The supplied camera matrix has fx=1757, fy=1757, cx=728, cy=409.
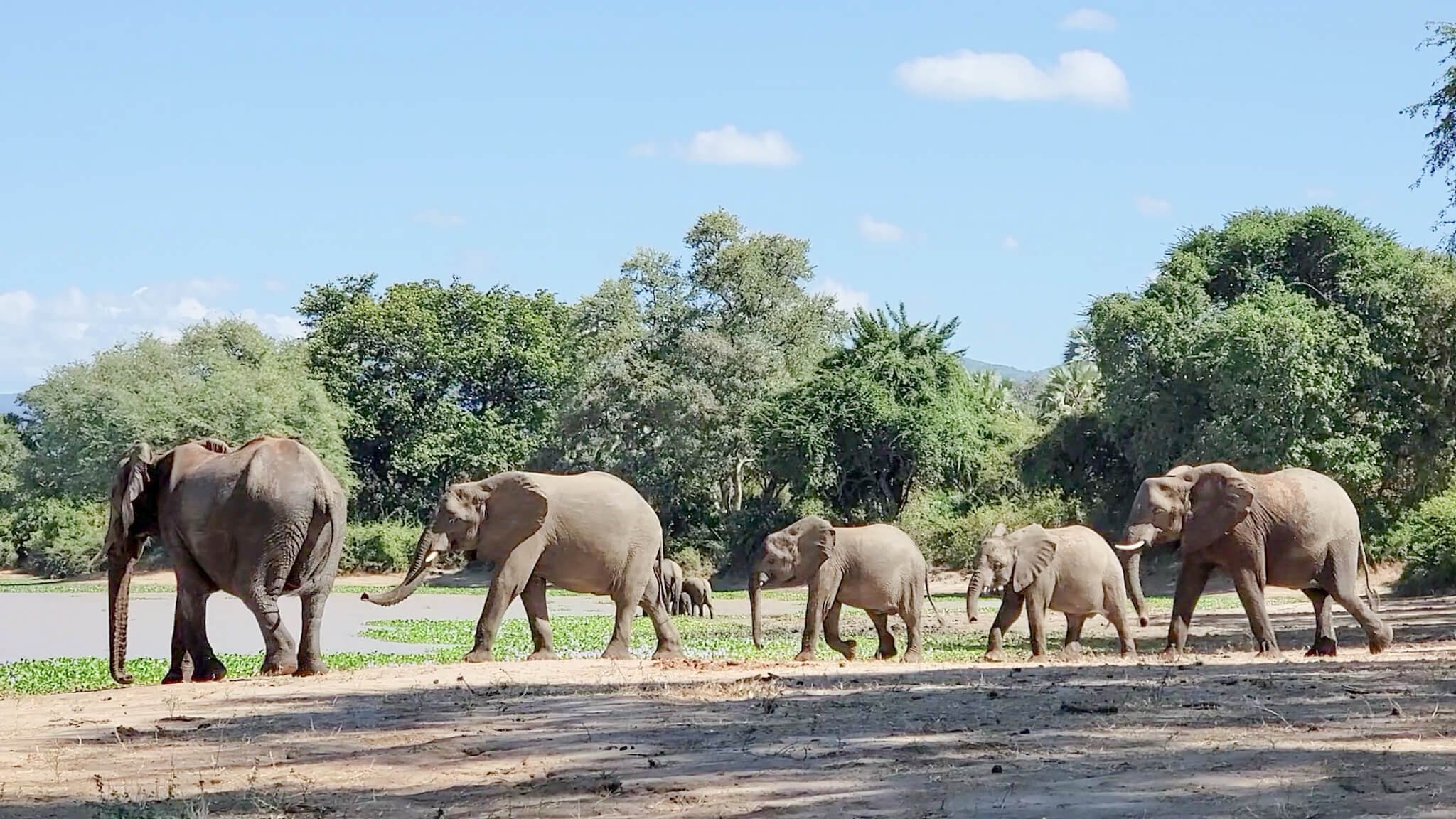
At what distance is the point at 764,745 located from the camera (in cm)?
1019

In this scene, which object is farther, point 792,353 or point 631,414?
point 792,353

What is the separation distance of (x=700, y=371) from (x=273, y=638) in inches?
1731

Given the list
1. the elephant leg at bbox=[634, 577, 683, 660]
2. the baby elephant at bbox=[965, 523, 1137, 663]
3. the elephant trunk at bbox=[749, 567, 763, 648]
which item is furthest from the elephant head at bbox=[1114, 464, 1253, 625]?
the elephant leg at bbox=[634, 577, 683, 660]

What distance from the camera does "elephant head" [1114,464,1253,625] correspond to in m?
19.4

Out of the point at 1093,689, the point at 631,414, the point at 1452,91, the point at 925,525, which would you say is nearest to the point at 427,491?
the point at 631,414

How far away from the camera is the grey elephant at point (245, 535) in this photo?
16.2 m

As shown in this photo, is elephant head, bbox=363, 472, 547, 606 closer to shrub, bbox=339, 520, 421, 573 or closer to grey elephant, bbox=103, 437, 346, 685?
grey elephant, bbox=103, 437, 346, 685

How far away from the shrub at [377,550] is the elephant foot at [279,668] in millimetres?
48969

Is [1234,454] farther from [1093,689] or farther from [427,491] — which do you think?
[427,491]

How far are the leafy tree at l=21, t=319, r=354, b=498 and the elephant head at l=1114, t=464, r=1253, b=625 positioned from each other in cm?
4422

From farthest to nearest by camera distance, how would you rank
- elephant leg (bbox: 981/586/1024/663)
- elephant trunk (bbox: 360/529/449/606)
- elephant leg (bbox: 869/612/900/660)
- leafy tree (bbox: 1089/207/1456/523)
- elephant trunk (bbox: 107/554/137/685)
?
leafy tree (bbox: 1089/207/1456/523) < elephant leg (bbox: 869/612/900/660) < elephant leg (bbox: 981/586/1024/663) < elephant trunk (bbox: 360/529/449/606) < elephant trunk (bbox: 107/554/137/685)

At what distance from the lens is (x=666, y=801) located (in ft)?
28.0

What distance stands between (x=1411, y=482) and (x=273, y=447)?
3506cm

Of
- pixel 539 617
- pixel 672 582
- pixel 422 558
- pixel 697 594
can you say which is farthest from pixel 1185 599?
pixel 697 594
